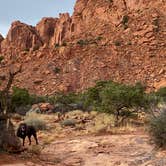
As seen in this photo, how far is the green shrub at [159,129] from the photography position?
1527 cm

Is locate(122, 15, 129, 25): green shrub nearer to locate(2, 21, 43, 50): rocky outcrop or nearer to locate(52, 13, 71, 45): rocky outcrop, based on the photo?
locate(52, 13, 71, 45): rocky outcrop

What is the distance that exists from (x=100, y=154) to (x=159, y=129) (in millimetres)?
2282

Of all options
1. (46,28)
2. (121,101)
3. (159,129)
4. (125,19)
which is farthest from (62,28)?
(159,129)

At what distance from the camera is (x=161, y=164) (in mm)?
13156

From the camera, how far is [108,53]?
68.0m

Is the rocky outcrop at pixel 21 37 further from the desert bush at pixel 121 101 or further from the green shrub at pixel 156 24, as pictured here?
the desert bush at pixel 121 101

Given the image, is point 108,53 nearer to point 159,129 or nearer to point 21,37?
point 21,37

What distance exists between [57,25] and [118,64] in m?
38.2

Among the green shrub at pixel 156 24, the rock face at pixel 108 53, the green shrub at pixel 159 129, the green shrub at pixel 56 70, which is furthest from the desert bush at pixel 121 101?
the green shrub at pixel 156 24

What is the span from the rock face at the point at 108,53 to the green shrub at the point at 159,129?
142ft

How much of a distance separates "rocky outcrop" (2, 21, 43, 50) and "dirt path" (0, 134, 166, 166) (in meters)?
77.8

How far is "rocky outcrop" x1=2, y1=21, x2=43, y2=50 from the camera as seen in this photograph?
9700 cm

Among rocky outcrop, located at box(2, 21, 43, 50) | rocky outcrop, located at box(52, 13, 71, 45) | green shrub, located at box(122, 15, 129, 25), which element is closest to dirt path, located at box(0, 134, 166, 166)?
green shrub, located at box(122, 15, 129, 25)

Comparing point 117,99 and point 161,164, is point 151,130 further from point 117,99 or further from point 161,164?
point 117,99
